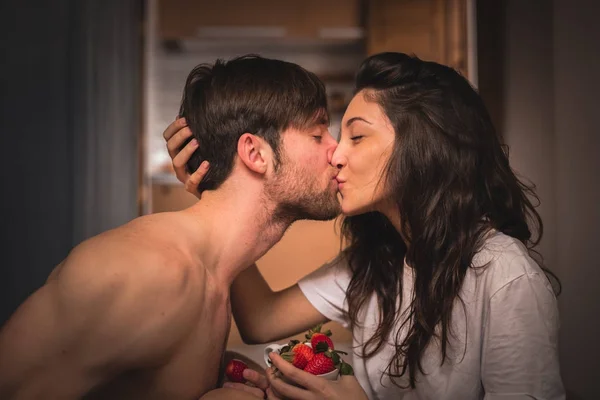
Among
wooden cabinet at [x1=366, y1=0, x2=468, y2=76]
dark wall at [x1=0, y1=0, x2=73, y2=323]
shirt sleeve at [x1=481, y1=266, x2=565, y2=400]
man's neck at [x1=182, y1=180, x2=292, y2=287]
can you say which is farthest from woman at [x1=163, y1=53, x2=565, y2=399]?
wooden cabinet at [x1=366, y1=0, x2=468, y2=76]

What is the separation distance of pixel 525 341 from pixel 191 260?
686 millimetres

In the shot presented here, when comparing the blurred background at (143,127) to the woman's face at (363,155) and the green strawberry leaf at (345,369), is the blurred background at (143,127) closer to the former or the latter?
the woman's face at (363,155)

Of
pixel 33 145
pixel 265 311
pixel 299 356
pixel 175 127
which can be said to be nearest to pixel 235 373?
pixel 299 356

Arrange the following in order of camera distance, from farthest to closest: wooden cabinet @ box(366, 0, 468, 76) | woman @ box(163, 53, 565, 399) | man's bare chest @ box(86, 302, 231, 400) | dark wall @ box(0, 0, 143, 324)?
wooden cabinet @ box(366, 0, 468, 76)
dark wall @ box(0, 0, 143, 324)
woman @ box(163, 53, 565, 399)
man's bare chest @ box(86, 302, 231, 400)

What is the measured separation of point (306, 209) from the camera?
4.67 ft

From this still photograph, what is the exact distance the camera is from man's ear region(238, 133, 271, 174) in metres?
1.35

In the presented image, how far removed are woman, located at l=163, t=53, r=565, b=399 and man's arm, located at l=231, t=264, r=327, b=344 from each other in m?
0.18

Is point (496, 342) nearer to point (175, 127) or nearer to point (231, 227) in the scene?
point (231, 227)

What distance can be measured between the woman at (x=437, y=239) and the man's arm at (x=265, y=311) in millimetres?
176

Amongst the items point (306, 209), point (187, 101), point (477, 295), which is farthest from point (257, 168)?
point (477, 295)

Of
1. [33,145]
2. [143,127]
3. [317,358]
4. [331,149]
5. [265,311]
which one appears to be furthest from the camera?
[143,127]

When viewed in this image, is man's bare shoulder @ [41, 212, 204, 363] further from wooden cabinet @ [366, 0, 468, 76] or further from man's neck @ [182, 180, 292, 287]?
wooden cabinet @ [366, 0, 468, 76]

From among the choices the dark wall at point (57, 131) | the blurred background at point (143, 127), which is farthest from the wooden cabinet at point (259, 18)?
the dark wall at point (57, 131)

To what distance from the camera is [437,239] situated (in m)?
1.33
